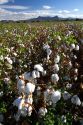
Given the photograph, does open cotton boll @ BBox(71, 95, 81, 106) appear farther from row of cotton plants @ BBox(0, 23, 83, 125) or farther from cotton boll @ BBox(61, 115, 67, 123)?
cotton boll @ BBox(61, 115, 67, 123)

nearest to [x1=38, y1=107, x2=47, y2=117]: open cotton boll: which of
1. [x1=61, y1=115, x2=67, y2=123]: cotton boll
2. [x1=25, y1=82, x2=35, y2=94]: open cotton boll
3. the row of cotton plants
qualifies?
the row of cotton plants

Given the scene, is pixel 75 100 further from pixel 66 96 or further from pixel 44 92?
pixel 44 92

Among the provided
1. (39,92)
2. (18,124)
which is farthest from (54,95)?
(18,124)

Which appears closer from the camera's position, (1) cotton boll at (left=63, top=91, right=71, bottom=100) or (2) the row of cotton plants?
(2) the row of cotton plants

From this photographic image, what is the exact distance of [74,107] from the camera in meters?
5.36

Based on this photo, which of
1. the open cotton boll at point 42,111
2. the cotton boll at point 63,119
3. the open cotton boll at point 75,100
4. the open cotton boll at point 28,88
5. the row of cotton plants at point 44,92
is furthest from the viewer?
the cotton boll at point 63,119

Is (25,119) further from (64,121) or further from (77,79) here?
(77,79)

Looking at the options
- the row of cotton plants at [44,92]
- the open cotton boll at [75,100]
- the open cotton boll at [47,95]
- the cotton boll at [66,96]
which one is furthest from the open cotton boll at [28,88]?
the cotton boll at [66,96]

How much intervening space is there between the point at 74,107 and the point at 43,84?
2.39 ft

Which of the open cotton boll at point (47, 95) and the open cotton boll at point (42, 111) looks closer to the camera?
the open cotton boll at point (47, 95)

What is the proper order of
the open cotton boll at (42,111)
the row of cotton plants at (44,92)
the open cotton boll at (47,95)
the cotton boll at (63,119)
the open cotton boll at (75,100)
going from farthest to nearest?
the cotton boll at (63,119) < the open cotton boll at (75,100) < the open cotton boll at (42,111) < the open cotton boll at (47,95) < the row of cotton plants at (44,92)

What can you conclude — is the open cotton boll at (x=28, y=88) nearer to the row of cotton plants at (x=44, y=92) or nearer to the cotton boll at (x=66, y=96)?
the row of cotton plants at (x=44, y=92)

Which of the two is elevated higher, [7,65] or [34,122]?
[7,65]

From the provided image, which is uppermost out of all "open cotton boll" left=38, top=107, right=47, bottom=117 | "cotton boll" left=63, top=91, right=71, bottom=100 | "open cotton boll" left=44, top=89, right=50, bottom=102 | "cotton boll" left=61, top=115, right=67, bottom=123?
"open cotton boll" left=44, top=89, right=50, bottom=102
